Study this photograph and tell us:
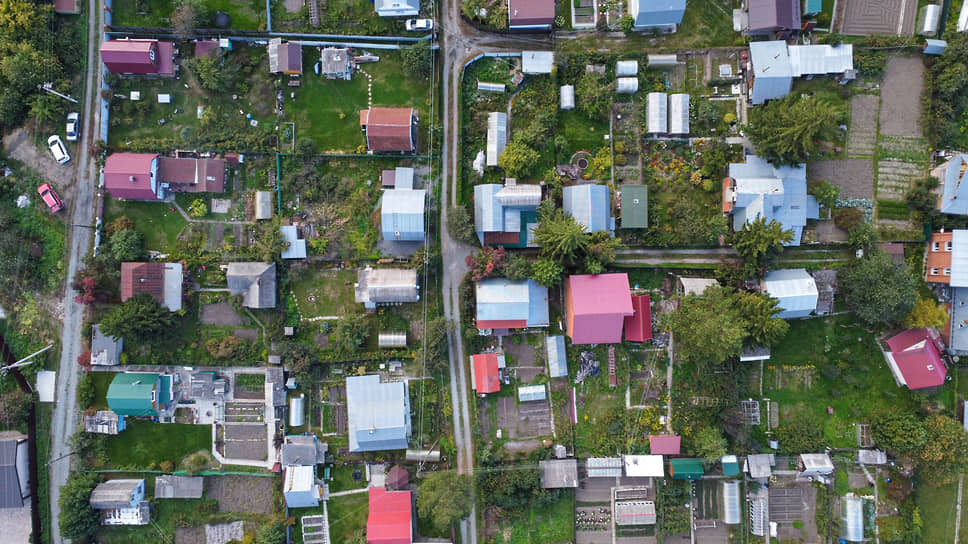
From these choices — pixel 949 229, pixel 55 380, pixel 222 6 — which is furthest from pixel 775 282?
pixel 55 380

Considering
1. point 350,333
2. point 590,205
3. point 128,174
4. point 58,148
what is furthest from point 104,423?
point 590,205

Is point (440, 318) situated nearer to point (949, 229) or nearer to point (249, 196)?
point (249, 196)

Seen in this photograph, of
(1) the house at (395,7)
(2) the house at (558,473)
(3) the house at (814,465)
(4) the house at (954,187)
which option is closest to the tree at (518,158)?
(1) the house at (395,7)

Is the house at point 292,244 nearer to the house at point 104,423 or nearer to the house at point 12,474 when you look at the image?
the house at point 104,423

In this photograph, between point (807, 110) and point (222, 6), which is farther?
point (222, 6)

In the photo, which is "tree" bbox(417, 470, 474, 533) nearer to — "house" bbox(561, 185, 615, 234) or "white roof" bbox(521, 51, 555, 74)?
"house" bbox(561, 185, 615, 234)
